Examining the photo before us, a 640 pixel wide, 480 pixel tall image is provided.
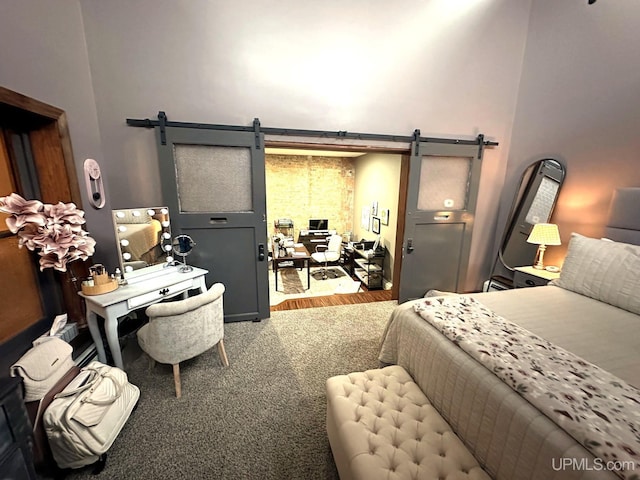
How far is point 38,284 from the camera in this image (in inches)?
68.3

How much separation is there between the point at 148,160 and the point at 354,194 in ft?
17.8

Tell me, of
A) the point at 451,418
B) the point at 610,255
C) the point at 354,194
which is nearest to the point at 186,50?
the point at 451,418

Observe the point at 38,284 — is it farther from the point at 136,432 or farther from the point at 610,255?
the point at 610,255

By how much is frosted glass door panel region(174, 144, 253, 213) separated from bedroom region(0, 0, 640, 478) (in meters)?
0.30

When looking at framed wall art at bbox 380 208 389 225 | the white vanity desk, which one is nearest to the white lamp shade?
framed wall art at bbox 380 208 389 225

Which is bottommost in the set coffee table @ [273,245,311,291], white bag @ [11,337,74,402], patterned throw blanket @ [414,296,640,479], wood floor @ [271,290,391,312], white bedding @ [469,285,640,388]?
wood floor @ [271,290,391,312]

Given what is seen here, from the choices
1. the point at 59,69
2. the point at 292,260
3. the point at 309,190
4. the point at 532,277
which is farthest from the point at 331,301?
the point at 309,190

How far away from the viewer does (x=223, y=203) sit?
2.69 meters

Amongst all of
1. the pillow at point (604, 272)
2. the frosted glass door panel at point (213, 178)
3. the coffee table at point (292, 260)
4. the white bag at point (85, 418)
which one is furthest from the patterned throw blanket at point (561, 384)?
the coffee table at point (292, 260)

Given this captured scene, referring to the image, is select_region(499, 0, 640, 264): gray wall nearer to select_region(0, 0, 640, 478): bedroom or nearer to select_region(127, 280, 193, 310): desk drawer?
select_region(0, 0, 640, 478): bedroom

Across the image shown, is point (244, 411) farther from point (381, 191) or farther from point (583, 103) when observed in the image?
point (381, 191)

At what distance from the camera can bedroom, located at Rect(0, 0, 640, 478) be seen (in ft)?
7.28

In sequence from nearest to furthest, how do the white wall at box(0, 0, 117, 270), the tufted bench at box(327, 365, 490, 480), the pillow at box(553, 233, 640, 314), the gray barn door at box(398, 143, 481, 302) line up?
the tufted bench at box(327, 365, 490, 480)
the white wall at box(0, 0, 117, 270)
the pillow at box(553, 233, 640, 314)
the gray barn door at box(398, 143, 481, 302)

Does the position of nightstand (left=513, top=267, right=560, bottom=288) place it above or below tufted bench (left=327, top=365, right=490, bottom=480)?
above
